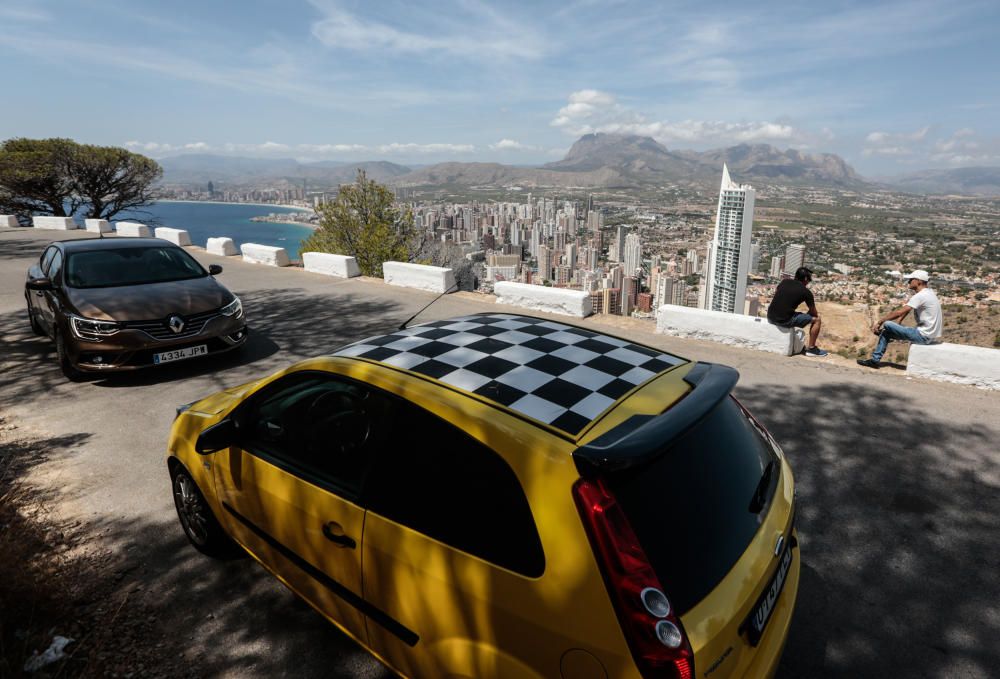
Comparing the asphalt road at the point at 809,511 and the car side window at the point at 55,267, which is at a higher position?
the car side window at the point at 55,267

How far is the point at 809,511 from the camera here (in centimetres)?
380

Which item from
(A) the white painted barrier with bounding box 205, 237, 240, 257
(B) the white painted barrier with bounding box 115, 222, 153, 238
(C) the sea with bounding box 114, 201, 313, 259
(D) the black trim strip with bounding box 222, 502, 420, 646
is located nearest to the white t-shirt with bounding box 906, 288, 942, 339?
(D) the black trim strip with bounding box 222, 502, 420, 646

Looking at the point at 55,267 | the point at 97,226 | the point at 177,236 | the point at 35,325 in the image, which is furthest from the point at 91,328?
the point at 97,226

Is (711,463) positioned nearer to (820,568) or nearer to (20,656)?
(820,568)

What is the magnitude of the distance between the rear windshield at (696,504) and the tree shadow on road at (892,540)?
1224mm

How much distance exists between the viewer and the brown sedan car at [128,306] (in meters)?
6.00

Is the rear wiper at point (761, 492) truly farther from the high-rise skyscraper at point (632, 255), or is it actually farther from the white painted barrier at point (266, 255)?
the high-rise skyscraper at point (632, 255)

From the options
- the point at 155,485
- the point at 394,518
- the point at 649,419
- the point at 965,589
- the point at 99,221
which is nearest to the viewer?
the point at 649,419

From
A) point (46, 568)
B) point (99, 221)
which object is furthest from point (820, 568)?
point (99, 221)

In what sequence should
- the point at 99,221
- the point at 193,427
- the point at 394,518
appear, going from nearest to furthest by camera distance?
the point at 394,518, the point at 193,427, the point at 99,221

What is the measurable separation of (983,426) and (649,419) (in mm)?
5257

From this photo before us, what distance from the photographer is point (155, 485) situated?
4.23m

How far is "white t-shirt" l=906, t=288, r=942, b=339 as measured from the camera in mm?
6673

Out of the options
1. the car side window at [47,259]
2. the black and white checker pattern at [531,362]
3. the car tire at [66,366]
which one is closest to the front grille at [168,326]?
the car tire at [66,366]
